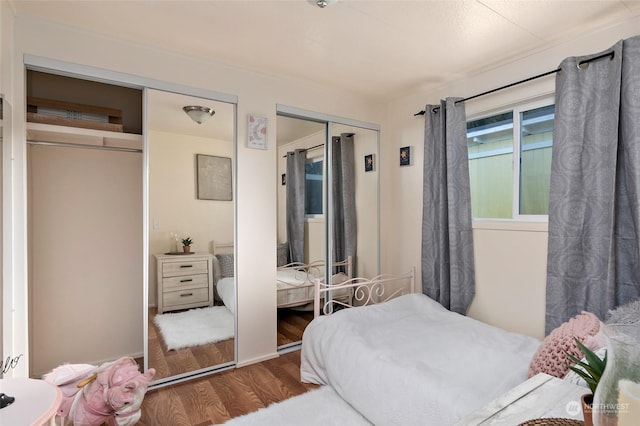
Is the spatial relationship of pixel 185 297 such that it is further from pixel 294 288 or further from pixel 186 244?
pixel 294 288

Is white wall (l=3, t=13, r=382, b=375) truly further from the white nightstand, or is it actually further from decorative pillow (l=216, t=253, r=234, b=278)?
the white nightstand

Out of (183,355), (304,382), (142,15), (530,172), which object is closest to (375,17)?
(142,15)

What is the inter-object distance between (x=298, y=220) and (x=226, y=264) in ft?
2.67

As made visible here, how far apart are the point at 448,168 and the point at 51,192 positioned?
321 cm

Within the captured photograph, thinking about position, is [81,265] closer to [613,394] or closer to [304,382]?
[304,382]

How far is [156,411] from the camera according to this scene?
2127 mm

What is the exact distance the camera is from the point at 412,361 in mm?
1850

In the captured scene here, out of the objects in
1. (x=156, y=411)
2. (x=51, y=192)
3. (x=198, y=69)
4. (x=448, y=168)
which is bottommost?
(x=156, y=411)

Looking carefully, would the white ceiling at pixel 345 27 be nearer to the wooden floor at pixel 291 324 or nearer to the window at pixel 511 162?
the window at pixel 511 162

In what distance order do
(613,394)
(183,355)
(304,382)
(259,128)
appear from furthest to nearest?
1. (259,128)
2. (183,355)
3. (304,382)
4. (613,394)

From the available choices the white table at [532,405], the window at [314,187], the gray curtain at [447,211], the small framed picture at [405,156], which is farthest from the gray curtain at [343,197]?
the white table at [532,405]

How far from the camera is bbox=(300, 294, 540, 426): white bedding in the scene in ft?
5.19

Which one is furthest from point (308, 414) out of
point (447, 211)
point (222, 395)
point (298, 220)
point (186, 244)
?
point (447, 211)

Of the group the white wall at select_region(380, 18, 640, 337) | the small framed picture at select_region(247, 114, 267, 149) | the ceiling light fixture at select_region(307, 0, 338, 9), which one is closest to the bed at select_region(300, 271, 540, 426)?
the white wall at select_region(380, 18, 640, 337)
